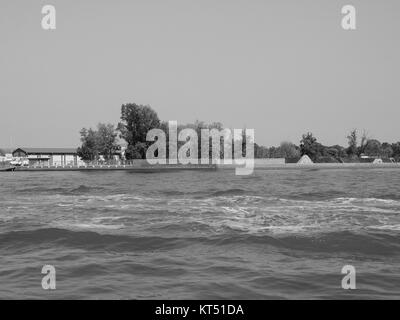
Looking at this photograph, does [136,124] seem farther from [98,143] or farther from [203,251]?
[203,251]

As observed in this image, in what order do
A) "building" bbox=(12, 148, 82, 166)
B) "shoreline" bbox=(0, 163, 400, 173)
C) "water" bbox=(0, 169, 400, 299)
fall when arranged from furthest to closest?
"building" bbox=(12, 148, 82, 166) → "shoreline" bbox=(0, 163, 400, 173) → "water" bbox=(0, 169, 400, 299)

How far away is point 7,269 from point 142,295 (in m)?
3.61

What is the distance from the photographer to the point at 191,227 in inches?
586

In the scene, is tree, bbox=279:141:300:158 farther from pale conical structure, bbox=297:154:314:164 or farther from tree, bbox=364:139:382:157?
tree, bbox=364:139:382:157

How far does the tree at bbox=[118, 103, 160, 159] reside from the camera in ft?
343

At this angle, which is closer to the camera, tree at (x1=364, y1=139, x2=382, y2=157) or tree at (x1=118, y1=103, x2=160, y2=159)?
tree at (x1=118, y1=103, x2=160, y2=159)

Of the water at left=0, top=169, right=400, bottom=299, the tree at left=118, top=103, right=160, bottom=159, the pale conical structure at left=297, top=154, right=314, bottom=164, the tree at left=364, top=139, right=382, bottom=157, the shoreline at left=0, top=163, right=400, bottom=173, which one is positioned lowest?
the shoreline at left=0, top=163, right=400, bottom=173

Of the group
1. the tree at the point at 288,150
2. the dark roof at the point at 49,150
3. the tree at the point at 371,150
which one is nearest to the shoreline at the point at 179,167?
the tree at the point at 371,150

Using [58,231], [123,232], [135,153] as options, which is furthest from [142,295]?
[135,153]

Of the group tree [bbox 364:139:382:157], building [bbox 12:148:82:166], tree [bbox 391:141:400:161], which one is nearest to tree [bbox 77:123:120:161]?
building [bbox 12:148:82:166]

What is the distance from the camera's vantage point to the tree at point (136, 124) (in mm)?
104625

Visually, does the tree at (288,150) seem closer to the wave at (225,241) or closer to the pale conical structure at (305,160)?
the pale conical structure at (305,160)

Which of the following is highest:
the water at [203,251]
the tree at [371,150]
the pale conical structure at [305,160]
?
the tree at [371,150]
